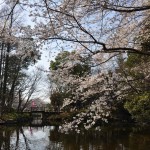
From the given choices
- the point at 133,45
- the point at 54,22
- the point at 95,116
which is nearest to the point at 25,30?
the point at 54,22

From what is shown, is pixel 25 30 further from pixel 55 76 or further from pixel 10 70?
pixel 10 70

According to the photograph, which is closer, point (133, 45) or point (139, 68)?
point (133, 45)

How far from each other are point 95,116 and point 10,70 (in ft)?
84.9

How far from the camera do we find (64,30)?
17.3 feet

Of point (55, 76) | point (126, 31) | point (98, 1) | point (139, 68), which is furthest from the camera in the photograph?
point (139, 68)

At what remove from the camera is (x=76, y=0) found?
190 inches

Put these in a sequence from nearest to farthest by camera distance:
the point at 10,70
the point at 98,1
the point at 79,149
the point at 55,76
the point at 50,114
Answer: the point at 98,1 < the point at 55,76 < the point at 79,149 < the point at 10,70 < the point at 50,114

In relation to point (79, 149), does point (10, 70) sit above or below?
above

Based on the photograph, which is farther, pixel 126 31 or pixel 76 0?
pixel 126 31

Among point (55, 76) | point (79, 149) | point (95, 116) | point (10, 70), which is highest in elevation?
point (10, 70)

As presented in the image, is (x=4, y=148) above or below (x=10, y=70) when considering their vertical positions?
below

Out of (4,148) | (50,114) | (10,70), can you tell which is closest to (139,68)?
(4,148)

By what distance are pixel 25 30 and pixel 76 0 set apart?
96cm

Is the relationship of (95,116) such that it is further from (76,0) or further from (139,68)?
(76,0)
